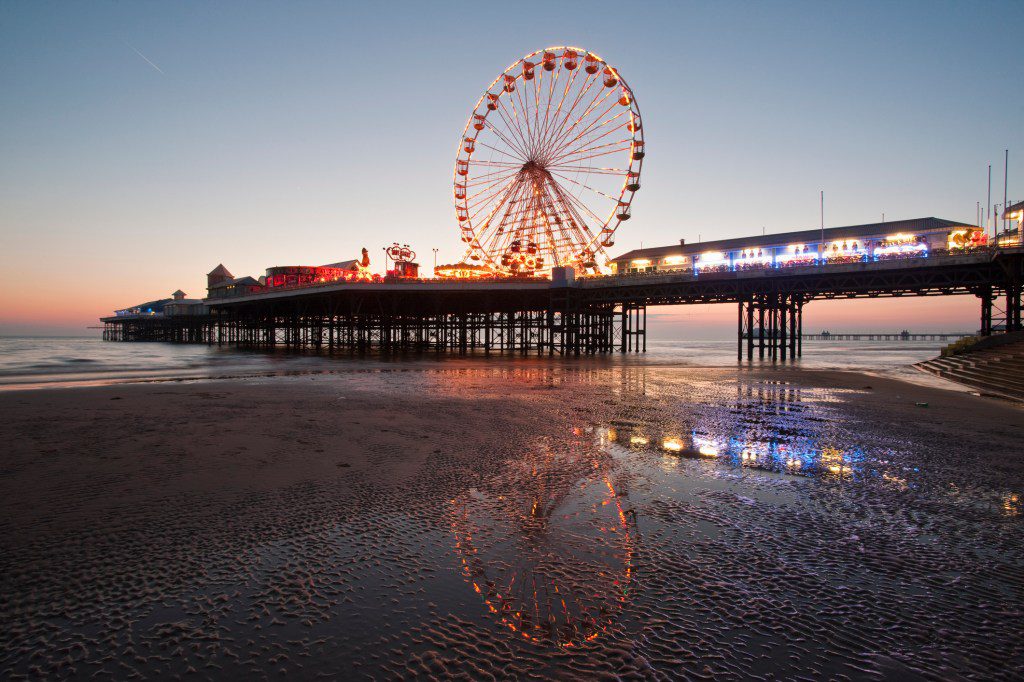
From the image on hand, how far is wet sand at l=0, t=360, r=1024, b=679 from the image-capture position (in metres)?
3.30

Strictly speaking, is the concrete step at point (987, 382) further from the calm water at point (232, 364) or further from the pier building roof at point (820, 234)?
the pier building roof at point (820, 234)

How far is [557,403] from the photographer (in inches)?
608

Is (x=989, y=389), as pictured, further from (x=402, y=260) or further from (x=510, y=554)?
(x=402, y=260)

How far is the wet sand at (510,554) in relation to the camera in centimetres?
330

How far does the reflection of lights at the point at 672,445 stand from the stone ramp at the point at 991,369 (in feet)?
46.4

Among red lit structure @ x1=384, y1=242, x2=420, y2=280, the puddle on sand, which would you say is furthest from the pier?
the puddle on sand

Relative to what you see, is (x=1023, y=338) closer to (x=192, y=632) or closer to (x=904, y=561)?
(x=904, y=561)

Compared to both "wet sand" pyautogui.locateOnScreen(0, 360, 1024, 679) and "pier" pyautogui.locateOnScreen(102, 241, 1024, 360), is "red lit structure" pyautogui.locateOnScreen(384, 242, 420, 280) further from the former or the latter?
"wet sand" pyautogui.locateOnScreen(0, 360, 1024, 679)

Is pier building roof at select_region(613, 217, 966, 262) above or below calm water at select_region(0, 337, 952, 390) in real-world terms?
above

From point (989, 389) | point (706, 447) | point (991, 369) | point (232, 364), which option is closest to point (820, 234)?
point (991, 369)

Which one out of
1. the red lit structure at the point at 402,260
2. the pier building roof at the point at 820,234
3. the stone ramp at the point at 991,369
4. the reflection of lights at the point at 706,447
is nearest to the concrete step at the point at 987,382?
the stone ramp at the point at 991,369

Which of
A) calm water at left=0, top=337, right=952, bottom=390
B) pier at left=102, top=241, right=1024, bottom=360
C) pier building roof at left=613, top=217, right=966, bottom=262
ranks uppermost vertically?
pier building roof at left=613, top=217, right=966, bottom=262

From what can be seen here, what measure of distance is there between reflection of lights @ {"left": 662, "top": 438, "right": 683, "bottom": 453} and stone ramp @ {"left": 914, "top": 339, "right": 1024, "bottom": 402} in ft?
46.4

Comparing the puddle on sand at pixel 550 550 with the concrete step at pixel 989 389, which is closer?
the puddle on sand at pixel 550 550
